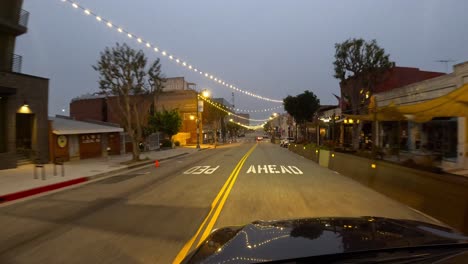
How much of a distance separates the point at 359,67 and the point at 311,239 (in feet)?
102

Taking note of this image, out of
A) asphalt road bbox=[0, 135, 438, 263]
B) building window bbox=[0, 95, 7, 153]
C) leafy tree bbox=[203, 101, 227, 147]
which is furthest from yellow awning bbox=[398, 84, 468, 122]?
leafy tree bbox=[203, 101, 227, 147]

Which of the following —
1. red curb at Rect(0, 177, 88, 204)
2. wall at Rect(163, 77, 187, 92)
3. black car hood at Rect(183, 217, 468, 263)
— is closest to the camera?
black car hood at Rect(183, 217, 468, 263)

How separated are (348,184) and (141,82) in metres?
19.5

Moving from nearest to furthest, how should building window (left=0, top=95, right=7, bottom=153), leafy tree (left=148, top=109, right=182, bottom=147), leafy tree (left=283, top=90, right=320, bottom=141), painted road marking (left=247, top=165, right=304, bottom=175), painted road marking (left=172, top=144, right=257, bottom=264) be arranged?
painted road marking (left=172, top=144, right=257, bottom=264) → painted road marking (left=247, top=165, right=304, bottom=175) → building window (left=0, top=95, right=7, bottom=153) → leafy tree (left=148, top=109, right=182, bottom=147) → leafy tree (left=283, top=90, right=320, bottom=141)

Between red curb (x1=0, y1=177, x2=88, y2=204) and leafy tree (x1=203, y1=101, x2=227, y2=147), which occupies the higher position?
leafy tree (x1=203, y1=101, x2=227, y2=147)

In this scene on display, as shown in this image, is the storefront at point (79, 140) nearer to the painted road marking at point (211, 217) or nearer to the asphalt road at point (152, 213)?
the asphalt road at point (152, 213)

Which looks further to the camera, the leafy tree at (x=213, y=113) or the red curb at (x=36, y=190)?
the leafy tree at (x=213, y=113)

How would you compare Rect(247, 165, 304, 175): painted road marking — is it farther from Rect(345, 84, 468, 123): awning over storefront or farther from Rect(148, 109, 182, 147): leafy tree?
Rect(148, 109, 182, 147): leafy tree

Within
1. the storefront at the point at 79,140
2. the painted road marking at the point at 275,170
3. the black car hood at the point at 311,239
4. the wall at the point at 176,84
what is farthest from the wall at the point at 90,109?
the black car hood at the point at 311,239

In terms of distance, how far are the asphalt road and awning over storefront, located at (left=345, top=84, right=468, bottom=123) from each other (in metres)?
3.50

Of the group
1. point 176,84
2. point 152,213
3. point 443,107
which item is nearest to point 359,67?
point 443,107

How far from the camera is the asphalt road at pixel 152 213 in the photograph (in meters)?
6.29

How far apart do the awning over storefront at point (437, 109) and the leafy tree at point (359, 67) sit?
51.5 ft

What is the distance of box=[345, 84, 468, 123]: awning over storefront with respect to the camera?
12.1 metres
